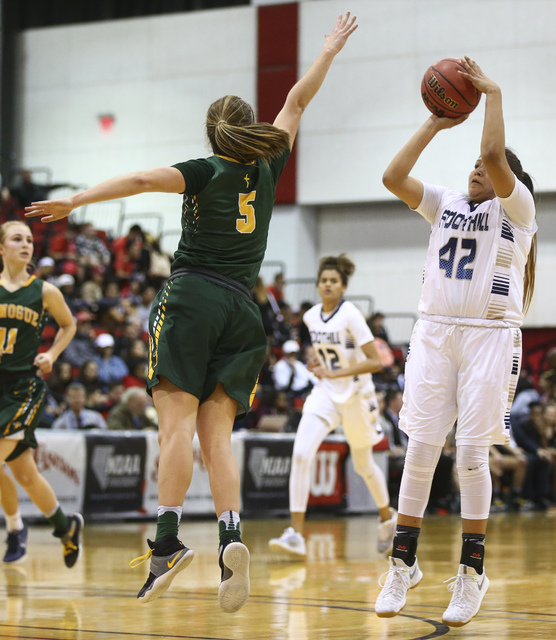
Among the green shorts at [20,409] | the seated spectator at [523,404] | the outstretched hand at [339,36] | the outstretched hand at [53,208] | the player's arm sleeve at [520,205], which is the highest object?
the outstretched hand at [339,36]

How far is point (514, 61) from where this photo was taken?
20.3 m

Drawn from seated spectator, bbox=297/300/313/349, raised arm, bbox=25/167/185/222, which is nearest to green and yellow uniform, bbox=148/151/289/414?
raised arm, bbox=25/167/185/222

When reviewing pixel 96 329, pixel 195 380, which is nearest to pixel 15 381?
pixel 195 380

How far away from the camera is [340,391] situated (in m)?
8.27

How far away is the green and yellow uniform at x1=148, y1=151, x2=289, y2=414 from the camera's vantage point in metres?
4.21

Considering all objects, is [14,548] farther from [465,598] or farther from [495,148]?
[495,148]

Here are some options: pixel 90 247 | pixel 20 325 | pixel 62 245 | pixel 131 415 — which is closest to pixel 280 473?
pixel 131 415

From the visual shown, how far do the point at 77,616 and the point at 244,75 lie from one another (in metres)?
18.9

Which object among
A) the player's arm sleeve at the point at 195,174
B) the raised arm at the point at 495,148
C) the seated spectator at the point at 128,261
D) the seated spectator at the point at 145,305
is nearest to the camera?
the player's arm sleeve at the point at 195,174

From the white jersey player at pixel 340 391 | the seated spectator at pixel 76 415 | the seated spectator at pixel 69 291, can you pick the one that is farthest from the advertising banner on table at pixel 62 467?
the seated spectator at pixel 69 291

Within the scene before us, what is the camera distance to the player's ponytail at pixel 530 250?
496cm

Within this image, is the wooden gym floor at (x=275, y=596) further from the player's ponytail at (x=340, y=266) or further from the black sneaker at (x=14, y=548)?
the player's ponytail at (x=340, y=266)

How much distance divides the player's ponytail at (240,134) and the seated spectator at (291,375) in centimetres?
1200

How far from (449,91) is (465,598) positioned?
2292 millimetres
